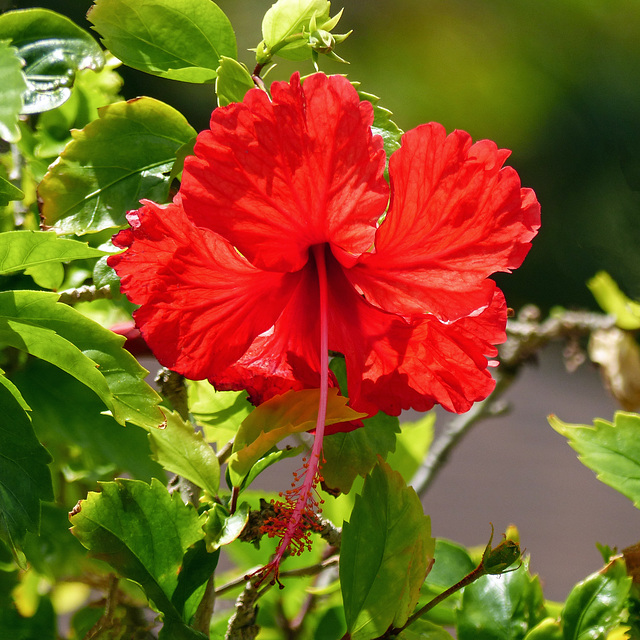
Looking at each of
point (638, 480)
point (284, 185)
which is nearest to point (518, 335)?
point (638, 480)

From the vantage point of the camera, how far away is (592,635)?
44 cm

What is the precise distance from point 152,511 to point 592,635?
25 cm

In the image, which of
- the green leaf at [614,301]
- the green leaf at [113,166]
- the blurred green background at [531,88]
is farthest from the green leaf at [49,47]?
the blurred green background at [531,88]

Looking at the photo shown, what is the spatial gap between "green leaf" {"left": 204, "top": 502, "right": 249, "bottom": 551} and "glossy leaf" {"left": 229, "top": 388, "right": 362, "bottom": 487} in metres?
0.01

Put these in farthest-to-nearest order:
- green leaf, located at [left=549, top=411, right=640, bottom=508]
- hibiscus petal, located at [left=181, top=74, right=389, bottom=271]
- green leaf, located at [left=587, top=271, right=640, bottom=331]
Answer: green leaf, located at [left=587, top=271, right=640, bottom=331] → green leaf, located at [left=549, top=411, right=640, bottom=508] → hibiscus petal, located at [left=181, top=74, right=389, bottom=271]

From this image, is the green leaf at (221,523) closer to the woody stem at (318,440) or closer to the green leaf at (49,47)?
the woody stem at (318,440)

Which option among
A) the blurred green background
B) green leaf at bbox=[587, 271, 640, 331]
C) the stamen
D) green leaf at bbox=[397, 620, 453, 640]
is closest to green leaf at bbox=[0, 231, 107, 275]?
the stamen

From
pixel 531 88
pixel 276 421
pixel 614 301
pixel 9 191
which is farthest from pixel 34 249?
pixel 531 88

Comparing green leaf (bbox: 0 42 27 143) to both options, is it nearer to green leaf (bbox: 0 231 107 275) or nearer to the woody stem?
green leaf (bbox: 0 231 107 275)

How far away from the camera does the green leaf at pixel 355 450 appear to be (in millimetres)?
437

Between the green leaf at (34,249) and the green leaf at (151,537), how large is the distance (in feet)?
0.37

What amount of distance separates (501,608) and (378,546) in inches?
4.1

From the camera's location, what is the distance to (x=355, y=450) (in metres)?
0.44

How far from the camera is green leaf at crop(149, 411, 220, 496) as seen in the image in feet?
1.34
